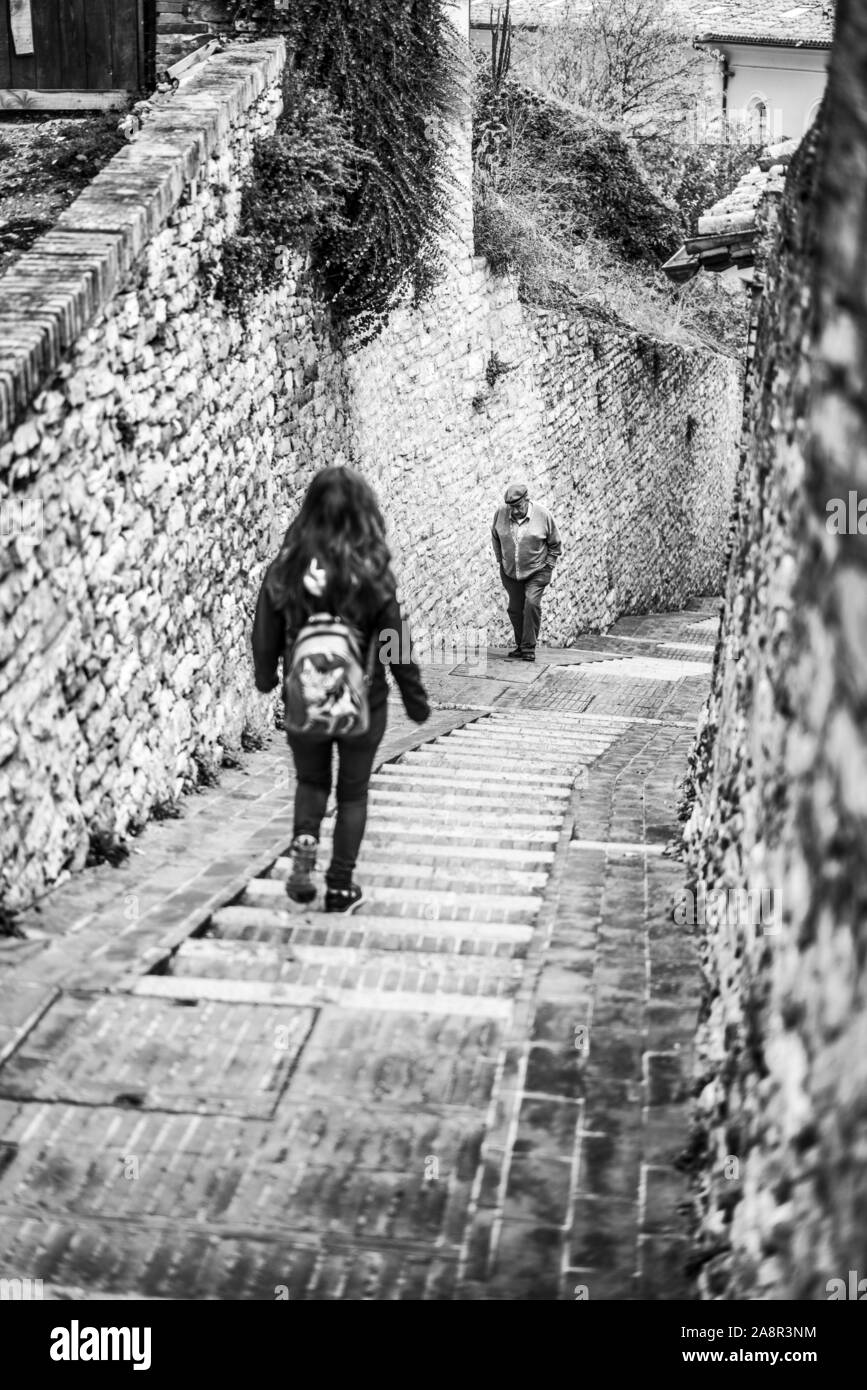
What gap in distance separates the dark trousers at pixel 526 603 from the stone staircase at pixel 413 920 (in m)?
5.16

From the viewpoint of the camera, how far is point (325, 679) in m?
4.46

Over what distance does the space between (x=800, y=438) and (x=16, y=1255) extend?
91.1 inches

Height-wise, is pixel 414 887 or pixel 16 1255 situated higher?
pixel 16 1255

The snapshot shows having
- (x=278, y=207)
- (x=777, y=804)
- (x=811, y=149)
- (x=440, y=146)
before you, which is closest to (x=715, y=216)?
(x=440, y=146)

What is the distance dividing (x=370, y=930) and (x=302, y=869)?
33 centimetres

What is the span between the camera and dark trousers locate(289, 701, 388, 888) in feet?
15.4

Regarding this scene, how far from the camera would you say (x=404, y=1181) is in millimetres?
3250

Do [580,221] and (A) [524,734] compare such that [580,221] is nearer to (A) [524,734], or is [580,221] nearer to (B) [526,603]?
(B) [526,603]

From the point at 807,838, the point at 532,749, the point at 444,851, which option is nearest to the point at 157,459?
the point at 444,851

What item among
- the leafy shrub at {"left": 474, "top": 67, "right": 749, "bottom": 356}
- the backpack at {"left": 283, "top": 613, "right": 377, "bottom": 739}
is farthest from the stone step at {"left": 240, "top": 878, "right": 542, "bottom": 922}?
the leafy shrub at {"left": 474, "top": 67, "right": 749, "bottom": 356}

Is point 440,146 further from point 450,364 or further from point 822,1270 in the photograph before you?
point 822,1270

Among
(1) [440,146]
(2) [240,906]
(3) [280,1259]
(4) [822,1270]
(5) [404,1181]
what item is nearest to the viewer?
(4) [822,1270]

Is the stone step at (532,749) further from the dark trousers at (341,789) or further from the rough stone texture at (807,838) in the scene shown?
the rough stone texture at (807,838)

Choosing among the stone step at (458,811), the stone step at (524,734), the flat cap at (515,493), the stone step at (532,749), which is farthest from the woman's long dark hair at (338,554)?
the flat cap at (515,493)
